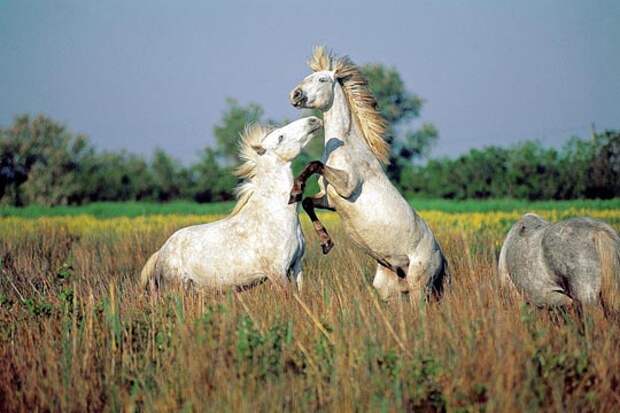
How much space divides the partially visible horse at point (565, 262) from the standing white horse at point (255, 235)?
2.12 m

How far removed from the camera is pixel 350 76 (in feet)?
24.0

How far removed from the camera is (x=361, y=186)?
23.0ft

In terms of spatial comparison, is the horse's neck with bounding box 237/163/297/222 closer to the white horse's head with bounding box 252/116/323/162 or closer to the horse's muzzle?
the white horse's head with bounding box 252/116/323/162

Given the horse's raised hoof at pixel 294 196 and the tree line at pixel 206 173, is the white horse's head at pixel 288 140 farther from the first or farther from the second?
the tree line at pixel 206 173

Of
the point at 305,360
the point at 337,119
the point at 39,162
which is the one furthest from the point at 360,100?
the point at 39,162

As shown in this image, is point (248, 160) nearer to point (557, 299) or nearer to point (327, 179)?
point (327, 179)

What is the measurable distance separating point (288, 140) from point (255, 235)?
1043mm

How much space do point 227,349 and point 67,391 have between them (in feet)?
3.33

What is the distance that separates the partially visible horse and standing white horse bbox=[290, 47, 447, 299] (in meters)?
0.90

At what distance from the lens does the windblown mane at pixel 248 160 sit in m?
8.10

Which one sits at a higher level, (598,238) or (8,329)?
(598,238)

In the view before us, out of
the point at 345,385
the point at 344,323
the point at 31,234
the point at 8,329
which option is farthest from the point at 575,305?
the point at 31,234

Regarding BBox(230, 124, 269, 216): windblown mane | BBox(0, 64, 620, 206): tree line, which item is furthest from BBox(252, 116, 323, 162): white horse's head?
BBox(0, 64, 620, 206): tree line

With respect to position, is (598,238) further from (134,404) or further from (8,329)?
(8,329)
